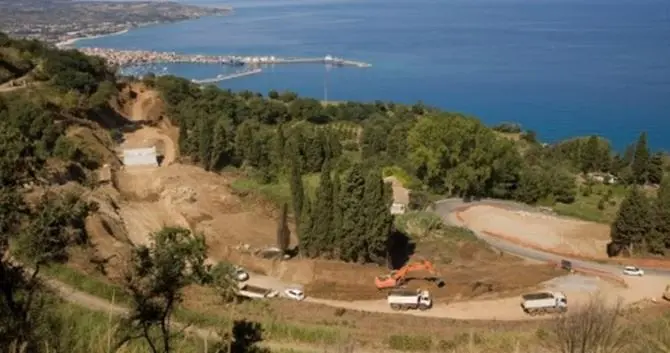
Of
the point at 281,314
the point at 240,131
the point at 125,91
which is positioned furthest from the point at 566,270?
the point at 125,91

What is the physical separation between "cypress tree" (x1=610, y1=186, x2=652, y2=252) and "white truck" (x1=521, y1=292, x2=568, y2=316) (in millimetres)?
4947

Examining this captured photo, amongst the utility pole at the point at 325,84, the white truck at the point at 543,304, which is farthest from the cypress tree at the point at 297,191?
the utility pole at the point at 325,84

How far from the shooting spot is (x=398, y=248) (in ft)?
68.2

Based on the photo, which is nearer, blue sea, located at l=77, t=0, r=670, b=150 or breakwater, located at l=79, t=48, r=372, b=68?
blue sea, located at l=77, t=0, r=670, b=150

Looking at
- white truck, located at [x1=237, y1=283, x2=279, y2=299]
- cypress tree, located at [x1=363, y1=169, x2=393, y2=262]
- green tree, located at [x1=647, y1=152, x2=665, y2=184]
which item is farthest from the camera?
green tree, located at [x1=647, y1=152, x2=665, y2=184]

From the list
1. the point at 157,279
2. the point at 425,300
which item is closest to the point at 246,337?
the point at 157,279

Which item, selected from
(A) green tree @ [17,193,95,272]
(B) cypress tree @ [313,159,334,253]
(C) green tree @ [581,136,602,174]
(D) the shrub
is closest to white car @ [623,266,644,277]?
(B) cypress tree @ [313,159,334,253]

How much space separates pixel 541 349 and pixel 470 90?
59196mm

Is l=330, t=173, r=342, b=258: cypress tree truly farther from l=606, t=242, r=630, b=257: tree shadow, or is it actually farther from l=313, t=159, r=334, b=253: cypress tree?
l=606, t=242, r=630, b=257: tree shadow

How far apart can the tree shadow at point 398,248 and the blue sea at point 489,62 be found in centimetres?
3293

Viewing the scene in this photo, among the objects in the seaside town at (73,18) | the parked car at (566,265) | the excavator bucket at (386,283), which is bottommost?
the parked car at (566,265)

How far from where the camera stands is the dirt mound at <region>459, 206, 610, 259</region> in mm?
21641

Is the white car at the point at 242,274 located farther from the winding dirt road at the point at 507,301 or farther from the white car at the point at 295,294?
the white car at the point at 295,294

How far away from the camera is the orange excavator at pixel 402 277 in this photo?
1758cm
